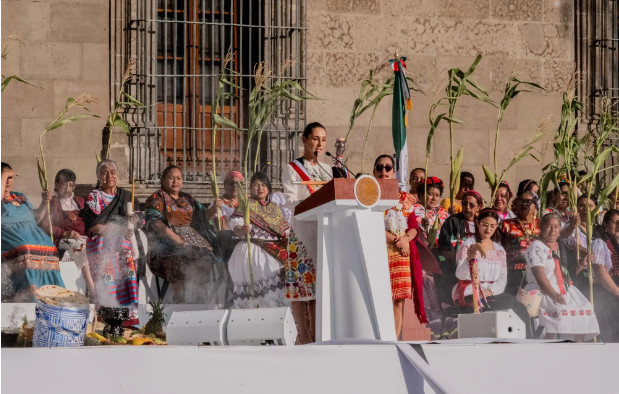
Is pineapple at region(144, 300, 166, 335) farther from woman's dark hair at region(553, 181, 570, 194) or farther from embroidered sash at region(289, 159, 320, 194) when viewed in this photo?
woman's dark hair at region(553, 181, 570, 194)

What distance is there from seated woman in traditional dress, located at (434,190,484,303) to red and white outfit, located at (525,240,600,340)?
487 millimetres

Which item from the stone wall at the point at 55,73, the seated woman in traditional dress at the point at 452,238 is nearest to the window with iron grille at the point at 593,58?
the seated woman in traditional dress at the point at 452,238

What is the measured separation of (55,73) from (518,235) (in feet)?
16.1

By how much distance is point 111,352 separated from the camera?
402 cm

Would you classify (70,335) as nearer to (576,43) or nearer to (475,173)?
(475,173)

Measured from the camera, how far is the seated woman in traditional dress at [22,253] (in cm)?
757

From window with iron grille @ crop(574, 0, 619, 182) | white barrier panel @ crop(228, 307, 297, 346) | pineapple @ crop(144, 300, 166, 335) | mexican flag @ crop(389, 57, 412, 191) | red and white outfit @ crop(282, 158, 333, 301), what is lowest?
pineapple @ crop(144, 300, 166, 335)

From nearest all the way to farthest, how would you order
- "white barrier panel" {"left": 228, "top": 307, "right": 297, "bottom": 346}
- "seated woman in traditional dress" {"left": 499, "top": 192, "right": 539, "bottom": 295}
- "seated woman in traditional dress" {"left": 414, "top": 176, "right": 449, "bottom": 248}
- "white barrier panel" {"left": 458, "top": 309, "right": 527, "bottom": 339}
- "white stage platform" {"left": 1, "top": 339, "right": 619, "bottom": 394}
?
1. "white stage platform" {"left": 1, "top": 339, "right": 619, "bottom": 394}
2. "white barrier panel" {"left": 228, "top": 307, "right": 297, "bottom": 346}
3. "white barrier panel" {"left": 458, "top": 309, "right": 527, "bottom": 339}
4. "seated woman in traditional dress" {"left": 499, "top": 192, "right": 539, "bottom": 295}
5. "seated woman in traditional dress" {"left": 414, "top": 176, "right": 449, "bottom": 248}

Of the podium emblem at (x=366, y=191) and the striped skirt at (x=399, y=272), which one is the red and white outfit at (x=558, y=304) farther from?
the podium emblem at (x=366, y=191)

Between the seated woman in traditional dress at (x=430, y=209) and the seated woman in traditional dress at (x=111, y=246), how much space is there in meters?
2.08

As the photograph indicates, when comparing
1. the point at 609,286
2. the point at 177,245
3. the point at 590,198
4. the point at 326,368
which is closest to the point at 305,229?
the point at 177,245

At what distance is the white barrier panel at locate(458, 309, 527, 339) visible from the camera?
500 cm

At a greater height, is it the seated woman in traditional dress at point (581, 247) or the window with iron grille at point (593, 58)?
the window with iron grille at point (593, 58)

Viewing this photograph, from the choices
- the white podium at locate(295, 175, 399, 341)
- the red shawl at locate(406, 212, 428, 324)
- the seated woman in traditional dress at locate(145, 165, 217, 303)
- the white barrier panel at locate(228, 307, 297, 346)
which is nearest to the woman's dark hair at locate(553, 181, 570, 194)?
the red shawl at locate(406, 212, 428, 324)
